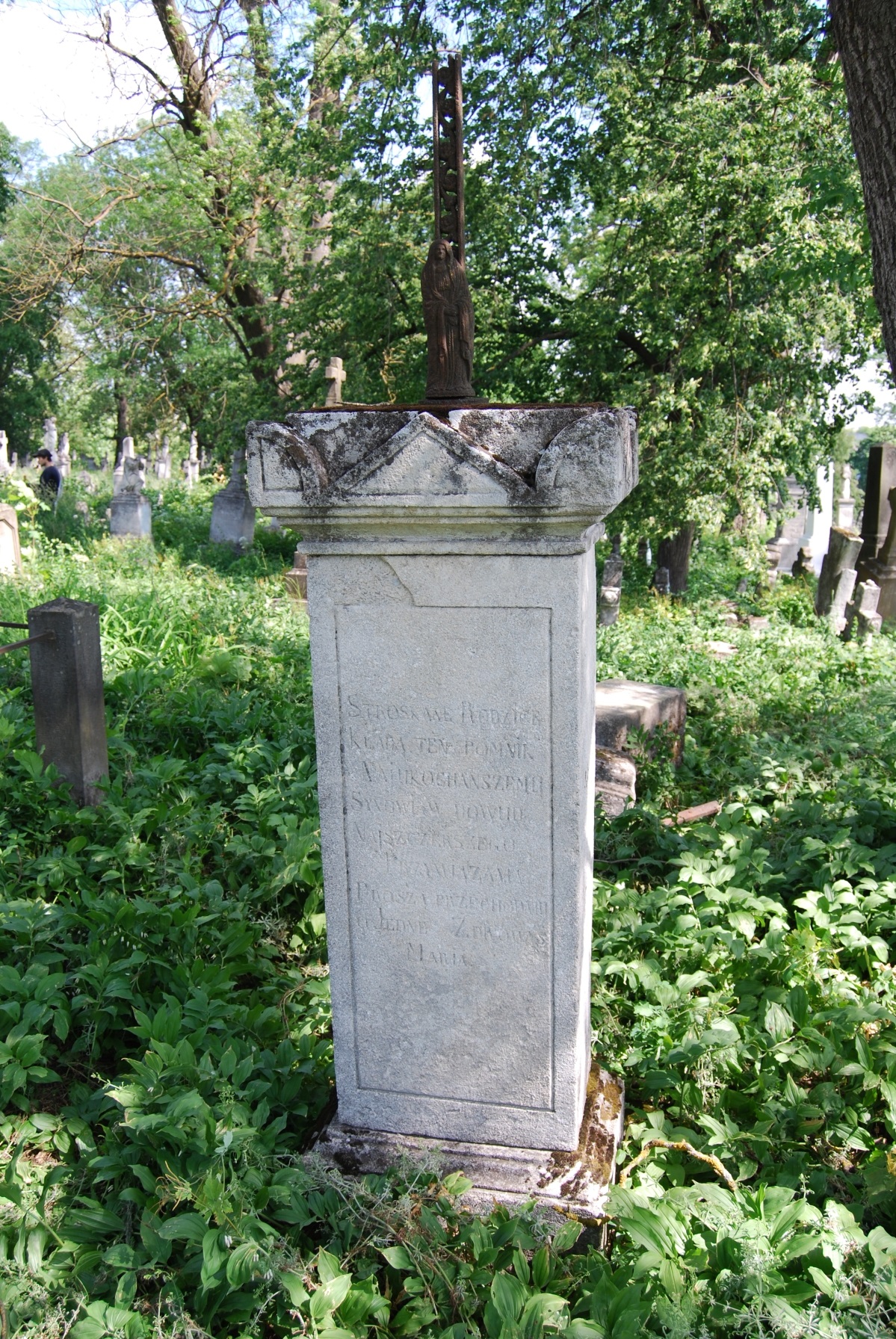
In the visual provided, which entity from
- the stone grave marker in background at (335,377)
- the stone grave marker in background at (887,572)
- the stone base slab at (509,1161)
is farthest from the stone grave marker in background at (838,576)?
the stone base slab at (509,1161)

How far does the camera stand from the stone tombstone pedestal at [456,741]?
6.61 feet

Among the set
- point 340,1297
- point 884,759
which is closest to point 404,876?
point 340,1297

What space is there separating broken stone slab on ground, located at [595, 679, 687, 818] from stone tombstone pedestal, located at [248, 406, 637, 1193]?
1.96 metres

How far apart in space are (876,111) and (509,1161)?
3.55 metres

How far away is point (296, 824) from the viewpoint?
12.9ft

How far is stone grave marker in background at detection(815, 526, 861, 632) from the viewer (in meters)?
9.55

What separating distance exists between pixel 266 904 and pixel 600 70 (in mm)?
8503

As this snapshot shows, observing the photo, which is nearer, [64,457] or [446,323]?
[446,323]

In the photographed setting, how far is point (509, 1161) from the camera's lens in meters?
2.39

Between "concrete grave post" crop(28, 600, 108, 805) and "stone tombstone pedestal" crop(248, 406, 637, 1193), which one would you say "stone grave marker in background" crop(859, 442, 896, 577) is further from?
"stone tombstone pedestal" crop(248, 406, 637, 1193)

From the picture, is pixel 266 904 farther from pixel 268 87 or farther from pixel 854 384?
pixel 268 87

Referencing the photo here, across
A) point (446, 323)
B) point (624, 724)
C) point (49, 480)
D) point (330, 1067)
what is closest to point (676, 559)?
point (624, 724)

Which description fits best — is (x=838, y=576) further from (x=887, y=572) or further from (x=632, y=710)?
(x=632, y=710)

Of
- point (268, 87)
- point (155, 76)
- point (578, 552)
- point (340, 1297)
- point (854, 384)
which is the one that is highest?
point (155, 76)
